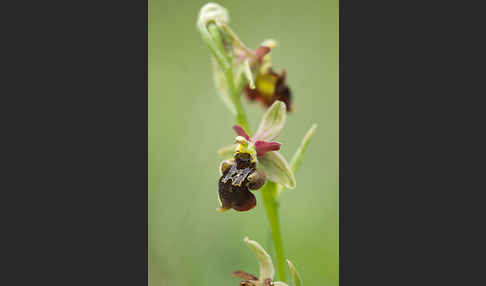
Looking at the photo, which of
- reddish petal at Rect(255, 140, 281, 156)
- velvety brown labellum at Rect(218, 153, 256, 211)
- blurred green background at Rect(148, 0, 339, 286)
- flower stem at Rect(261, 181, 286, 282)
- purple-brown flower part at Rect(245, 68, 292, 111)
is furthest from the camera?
blurred green background at Rect(148, 0, 339, 286)

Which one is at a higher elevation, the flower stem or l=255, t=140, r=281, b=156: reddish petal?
l=255, t=140, r=281, b=156: reddish petal

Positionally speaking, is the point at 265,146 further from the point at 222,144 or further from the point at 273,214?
the point at 222,144

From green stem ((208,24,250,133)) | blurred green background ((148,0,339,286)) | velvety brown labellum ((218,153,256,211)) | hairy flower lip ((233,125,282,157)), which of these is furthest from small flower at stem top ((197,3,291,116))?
blurred green background ((148,0,339,286))

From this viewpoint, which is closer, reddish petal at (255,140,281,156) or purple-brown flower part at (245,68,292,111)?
reddish petal at (255,140,281,156)

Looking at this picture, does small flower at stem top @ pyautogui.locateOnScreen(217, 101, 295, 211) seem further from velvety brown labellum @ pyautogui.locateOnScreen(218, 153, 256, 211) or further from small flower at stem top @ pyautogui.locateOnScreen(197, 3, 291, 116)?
small flower at stem top @ pyautogui.locateOnScreen(197, 3, 291, 116)

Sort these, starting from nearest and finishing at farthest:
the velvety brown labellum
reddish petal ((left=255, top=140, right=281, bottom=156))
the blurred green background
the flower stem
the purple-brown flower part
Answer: the velvety brown labellum, reddish petal ((left=255, top=140, right=281, bottom=156)), the flower stem, the purple-brown flower part, the blurred green background

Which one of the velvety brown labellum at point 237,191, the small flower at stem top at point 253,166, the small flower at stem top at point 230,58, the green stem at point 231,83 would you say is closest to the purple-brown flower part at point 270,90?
the small flower at stem top at point 230,58

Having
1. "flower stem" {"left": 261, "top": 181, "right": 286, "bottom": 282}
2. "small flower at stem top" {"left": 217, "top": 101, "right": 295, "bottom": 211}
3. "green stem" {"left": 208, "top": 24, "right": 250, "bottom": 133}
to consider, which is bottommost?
"flower stem" {"left": 261, "top": 181, "right": 286, "bottom": 282}

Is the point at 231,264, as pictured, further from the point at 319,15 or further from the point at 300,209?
the point at 319,15

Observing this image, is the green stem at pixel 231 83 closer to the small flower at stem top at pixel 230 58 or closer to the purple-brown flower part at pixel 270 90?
the small flower at stem top at pixel 230 58
